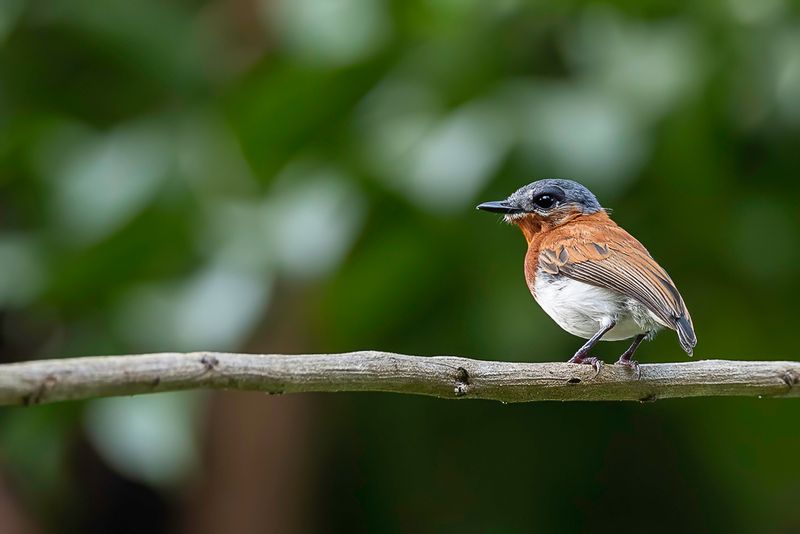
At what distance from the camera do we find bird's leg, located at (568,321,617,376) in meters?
2.59

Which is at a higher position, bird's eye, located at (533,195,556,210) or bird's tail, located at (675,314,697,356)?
bird's eye, located at (533,195,556,210)

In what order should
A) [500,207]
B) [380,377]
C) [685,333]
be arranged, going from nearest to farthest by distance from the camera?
[380,377]
[685,333]
[500,207]

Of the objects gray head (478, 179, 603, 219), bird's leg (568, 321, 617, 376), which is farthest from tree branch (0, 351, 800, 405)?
gray head (478, 179, 603, 219)

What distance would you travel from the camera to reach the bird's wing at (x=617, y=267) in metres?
2.84

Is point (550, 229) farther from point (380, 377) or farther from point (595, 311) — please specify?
point (380, 377)

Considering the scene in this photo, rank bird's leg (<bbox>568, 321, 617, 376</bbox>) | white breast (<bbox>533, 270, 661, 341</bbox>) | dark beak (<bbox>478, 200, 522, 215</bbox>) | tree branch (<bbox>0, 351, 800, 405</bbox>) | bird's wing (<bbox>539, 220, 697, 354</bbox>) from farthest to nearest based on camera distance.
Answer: dark beak (<bbox>478, 200, 522, 215</bbox>) < white breast (<bbox>533, 270, 661, 341</bbox>) < bird's wing (<bbox>539, 220, 697, 354</bbox>) < bird's leg (<bbox>568, 321, 617, 376</bbox>) < tree branch (<bbox>0, 351, 800, 405</bbox>)

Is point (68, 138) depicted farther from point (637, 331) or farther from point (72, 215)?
point (637, 331)

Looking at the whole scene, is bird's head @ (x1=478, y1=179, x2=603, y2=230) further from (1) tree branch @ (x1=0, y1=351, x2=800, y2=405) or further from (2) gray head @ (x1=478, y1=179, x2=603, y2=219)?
(1) tree branch @ (x1=0, y1=351, x2=800, y2=405)

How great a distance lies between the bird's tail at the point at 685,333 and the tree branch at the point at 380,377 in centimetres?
15

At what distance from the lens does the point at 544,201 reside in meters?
3.43

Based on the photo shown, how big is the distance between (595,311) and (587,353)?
0.17 m

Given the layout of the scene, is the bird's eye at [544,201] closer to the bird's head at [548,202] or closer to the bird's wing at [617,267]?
the bird's head at [548,202]

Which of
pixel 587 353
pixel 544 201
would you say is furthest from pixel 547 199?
pixel 587 353

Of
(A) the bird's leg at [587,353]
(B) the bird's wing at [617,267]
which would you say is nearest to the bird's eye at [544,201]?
(B) the bird's wing at [617,267]
